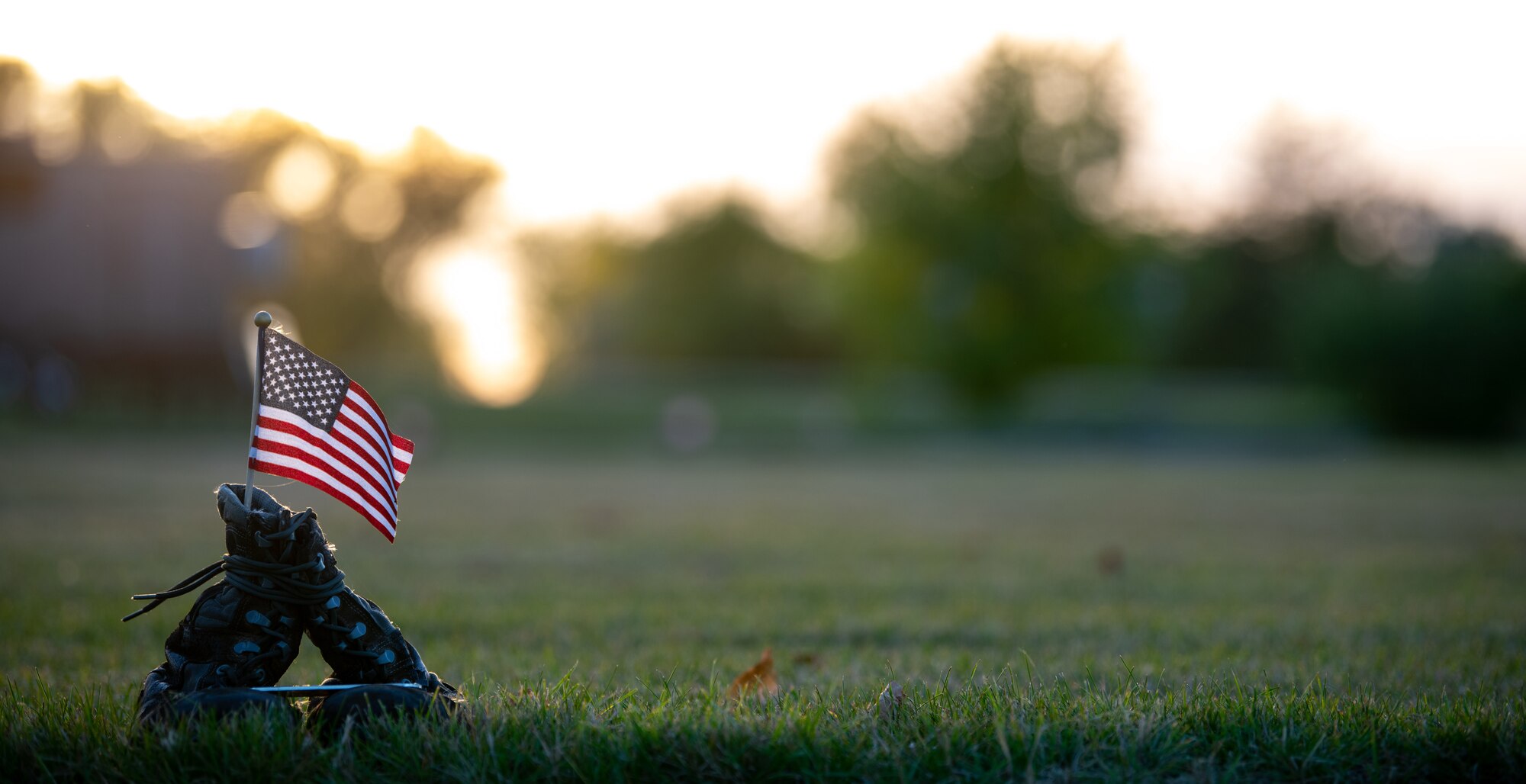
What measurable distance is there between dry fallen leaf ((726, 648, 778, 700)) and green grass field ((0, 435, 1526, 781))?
0.09 metres

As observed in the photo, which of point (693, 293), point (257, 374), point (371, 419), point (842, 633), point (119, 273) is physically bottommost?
point (842, 633)

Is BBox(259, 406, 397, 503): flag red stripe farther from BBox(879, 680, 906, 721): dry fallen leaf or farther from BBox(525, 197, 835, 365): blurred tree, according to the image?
BBox(525, 197, 835, 365): blurred tree

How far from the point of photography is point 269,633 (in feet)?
8.68

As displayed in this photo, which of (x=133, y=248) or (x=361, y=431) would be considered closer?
(x=361, y=431)

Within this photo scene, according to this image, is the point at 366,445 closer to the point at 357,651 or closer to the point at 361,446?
the point at 361,446

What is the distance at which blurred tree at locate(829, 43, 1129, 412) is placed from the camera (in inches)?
1308

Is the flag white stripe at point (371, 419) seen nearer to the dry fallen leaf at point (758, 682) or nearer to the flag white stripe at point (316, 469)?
the flag white stripe at point (316, 469)

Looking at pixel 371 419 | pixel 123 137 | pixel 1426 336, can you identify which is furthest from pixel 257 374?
pixel 1426 336

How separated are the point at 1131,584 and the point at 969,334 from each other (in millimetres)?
27525

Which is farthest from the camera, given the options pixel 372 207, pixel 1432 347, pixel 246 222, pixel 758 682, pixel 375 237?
pixel 375 237

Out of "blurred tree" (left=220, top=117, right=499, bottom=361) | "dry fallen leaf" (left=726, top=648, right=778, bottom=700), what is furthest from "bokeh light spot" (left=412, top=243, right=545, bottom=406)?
"dry fallen leaf" (left=726, top=648, right=778, bottom=700)

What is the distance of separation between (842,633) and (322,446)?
8.31 ft

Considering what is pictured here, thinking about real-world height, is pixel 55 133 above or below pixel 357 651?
above

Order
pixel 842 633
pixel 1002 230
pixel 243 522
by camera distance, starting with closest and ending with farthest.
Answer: pixel 243 522 < pixel 842 633 < pixel 1002 230
